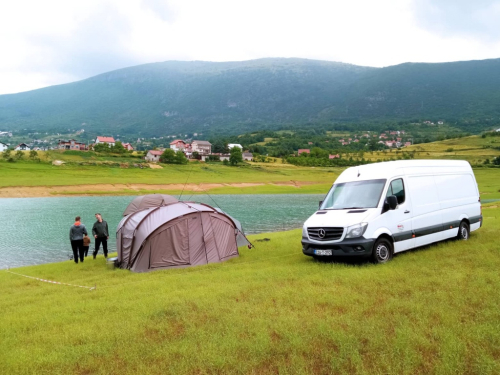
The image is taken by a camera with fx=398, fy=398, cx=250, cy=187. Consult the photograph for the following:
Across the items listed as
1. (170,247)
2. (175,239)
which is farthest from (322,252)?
(170,247)

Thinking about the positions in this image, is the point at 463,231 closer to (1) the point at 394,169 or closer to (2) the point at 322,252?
(1) the point at 394,169

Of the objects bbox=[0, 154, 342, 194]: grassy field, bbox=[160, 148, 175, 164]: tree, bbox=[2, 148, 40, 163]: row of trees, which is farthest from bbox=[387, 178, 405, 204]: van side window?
bbox=[160, 148, 175, 164]: tree

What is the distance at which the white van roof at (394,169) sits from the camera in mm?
12234

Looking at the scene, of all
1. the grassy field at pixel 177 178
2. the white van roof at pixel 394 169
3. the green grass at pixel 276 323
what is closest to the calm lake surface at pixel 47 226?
the green grass at pixel 276 323

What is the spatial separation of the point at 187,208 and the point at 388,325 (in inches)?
388

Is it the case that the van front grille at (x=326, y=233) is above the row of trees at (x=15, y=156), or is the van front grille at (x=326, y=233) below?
below

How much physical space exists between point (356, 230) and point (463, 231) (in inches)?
226

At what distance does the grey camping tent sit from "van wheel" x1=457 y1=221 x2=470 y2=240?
832cm

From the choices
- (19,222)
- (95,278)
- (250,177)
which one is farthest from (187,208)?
(250,177)

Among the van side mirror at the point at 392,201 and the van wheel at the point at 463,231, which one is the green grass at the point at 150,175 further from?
the van side mirror at the point at 392,201

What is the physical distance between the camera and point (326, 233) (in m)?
11.3

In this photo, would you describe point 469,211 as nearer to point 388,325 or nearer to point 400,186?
point 400,186

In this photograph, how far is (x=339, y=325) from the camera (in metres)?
6.51

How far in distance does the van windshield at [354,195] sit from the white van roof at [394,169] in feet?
0.72
